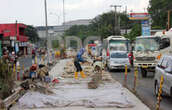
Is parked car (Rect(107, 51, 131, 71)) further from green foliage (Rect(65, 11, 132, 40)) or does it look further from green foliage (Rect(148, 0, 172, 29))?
green foliage (Rect(65, 11, 132, 40))

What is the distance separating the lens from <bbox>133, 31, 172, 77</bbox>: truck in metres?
20.1

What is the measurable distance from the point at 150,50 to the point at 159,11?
52023mm

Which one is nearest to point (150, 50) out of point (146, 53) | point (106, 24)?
point (146, 53)

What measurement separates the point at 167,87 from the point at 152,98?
5.53ft

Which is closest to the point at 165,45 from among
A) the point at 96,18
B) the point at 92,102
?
the point at 92,102

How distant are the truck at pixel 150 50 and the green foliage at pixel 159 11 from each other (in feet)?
149

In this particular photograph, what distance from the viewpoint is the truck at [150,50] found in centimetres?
2008

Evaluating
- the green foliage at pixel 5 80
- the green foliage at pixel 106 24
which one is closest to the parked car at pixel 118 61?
the green foliage at pixel 5 80

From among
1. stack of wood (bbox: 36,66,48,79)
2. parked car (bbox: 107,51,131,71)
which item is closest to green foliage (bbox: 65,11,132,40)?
parked car (bbox: 107,51,131,71)

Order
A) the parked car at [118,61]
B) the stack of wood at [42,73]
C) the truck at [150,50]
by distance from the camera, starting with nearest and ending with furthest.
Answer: the stack of wood at [42,73] → the truck at [150,50] → the parked car at [118,61]

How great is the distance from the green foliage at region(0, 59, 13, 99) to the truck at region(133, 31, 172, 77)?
11.5 meters

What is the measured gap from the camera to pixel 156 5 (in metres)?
71.4

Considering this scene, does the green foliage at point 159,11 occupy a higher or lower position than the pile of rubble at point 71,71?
higher

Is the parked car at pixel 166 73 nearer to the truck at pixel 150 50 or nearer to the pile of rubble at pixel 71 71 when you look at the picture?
the truck at pixel 150 50
